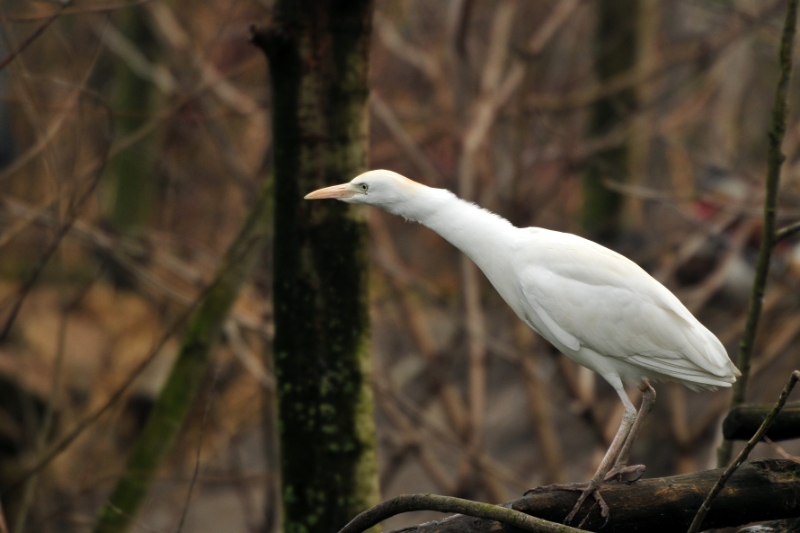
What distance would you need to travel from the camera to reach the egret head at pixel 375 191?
2.82m

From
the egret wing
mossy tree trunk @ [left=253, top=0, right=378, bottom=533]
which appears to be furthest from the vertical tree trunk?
the egret wing

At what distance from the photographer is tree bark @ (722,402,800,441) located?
261 cm

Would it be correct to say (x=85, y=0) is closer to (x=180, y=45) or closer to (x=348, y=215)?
(x=180, y=45)

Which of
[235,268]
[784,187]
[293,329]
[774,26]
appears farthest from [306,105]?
[774,26]

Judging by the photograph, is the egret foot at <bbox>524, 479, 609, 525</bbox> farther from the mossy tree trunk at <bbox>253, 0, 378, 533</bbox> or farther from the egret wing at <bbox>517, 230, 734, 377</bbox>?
the mossy tree trunk at <bbox>253, 0, 378, 533</bbox>

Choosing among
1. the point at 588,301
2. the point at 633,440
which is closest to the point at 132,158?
the point at 588,301

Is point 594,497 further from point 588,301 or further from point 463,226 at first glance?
point 463,226

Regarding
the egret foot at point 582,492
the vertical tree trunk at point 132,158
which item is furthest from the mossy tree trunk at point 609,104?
the vertical tree trunk at point 132,158

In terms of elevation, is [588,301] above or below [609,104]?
below

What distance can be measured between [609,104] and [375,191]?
6.25 meters

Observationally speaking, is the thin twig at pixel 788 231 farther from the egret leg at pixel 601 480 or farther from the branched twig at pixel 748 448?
the branched twig at pixel 748 448

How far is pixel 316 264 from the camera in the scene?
295 cm

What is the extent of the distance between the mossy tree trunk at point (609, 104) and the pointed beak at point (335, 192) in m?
5.78

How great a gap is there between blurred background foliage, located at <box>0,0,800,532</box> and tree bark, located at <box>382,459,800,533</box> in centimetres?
226
